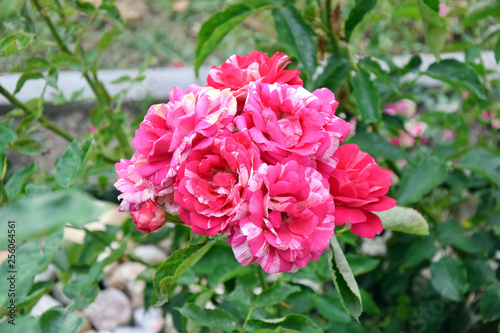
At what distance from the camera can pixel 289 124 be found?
1.87ft

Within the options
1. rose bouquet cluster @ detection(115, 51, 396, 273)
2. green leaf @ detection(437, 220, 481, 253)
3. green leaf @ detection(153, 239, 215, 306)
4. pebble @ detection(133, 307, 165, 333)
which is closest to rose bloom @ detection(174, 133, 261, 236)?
rose bouquet cluster @ detection(115, 51, 396, 273)

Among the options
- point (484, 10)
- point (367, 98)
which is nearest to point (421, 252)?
point (367, 98)

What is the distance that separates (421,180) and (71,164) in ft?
2.44

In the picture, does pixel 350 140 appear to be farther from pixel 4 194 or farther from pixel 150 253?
pixel 150 253

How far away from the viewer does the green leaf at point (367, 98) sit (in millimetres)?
898

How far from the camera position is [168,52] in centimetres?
268

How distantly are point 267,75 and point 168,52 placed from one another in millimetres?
2186

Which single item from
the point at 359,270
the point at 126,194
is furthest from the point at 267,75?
the point at 359,270

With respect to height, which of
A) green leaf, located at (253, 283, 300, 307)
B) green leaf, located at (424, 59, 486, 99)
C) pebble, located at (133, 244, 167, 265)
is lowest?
pebble, located at (133, 244, 167, 265)

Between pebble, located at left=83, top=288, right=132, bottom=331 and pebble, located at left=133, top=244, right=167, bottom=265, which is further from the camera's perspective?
pebble, located at left=133, top=244, right=167, bottom=265

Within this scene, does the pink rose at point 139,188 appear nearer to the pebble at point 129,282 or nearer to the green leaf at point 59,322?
the green leaf at point 59,322

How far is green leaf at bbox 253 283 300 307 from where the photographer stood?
80 centimetres

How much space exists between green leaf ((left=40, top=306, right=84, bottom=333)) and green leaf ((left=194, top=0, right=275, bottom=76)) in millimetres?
549

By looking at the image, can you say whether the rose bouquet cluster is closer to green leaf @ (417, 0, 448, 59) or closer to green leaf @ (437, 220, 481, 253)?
green leaf @ (417, 0, 448, 59)
